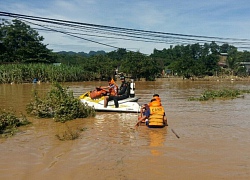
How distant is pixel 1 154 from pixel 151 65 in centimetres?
3993

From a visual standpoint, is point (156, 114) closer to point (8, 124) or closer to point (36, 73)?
point (8, 124)

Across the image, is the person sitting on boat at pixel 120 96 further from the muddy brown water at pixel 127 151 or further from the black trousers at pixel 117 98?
the muddy brown water at pixel 127 151

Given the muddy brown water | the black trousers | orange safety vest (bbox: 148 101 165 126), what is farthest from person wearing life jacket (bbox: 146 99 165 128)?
the black trousers

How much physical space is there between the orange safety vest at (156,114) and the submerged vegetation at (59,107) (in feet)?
10.8

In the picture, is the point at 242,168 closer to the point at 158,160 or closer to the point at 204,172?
the point at 204,172

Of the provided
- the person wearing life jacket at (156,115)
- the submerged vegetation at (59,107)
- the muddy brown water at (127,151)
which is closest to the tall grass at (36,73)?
the submerged vegetation at (59,107)

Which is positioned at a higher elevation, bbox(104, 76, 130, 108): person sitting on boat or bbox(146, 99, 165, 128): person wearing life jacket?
bbox(104, 76, 130, 108): person sitting on boat

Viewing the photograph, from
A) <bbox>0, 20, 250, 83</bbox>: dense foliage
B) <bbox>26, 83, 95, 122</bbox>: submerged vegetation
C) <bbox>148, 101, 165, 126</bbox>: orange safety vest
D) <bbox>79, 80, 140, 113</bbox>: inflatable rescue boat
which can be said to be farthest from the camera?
<bbox>0, 20, 250, 83</bbox>: dense foliage

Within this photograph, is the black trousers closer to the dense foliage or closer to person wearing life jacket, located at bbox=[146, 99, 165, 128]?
person wearing life jacket, located at bbox=[146, 99, 165, 128]

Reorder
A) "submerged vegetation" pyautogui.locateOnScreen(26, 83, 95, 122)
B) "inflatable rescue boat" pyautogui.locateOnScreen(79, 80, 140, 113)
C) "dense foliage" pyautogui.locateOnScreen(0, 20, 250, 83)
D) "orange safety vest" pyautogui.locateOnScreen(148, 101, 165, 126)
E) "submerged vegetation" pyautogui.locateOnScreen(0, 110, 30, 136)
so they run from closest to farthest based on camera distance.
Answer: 1. "submerged vegetation" pyautogui.locateOnScreen(0, 110, 30, 136)
2. "orange safety vest" pyautogui.locateOnScreen(148, 101, 165, 126)
3. "submerged vegetation" pyautogui.locateOnScreen(26, 83, 95, 122)
4. "inflatable rescue boat" pyautogui.locateOnScreen(79, 80, 140, 113)
5. "dense foliage" pyautogui.locateOnScreen(0, 20, 250, 83)

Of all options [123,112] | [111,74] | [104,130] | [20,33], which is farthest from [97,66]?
[104,130]

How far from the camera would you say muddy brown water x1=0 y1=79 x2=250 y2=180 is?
6.15 meters

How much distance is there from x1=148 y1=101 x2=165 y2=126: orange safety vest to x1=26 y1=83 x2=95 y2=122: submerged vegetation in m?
3.31

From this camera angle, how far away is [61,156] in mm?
7168
